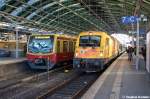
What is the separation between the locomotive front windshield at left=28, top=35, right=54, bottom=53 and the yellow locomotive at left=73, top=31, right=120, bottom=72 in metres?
2.42

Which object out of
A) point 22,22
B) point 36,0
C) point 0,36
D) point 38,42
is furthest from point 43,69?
point 0,36

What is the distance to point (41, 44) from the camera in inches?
1073

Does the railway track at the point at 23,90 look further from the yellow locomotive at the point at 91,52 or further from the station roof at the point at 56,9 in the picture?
the station roof at the point at 56,9

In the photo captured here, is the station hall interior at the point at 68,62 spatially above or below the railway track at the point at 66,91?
above

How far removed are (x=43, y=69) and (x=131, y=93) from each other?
1590 cm

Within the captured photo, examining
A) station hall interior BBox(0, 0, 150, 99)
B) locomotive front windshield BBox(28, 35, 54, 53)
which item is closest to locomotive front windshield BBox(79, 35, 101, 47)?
station hall interior BBox(0, 0, 150, 99)

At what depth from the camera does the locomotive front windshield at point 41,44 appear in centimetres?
2716

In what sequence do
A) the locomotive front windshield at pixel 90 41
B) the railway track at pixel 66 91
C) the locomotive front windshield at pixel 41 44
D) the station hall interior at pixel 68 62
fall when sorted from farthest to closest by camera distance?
1. the locomotive front windshield at pixel 41 44
2. the locomotive front windshield at pixel 90 41
3. the station hall interior at pixel 68 62
4. the railway track at pixel 66 91

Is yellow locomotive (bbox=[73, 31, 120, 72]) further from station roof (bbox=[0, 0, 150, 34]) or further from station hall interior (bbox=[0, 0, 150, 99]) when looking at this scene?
station roof (bbox=[0, 0, 150, 34])

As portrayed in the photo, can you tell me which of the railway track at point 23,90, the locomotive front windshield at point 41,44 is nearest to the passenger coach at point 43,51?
the locomotive front windshield at point 41,44

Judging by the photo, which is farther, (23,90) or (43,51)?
(43,51)

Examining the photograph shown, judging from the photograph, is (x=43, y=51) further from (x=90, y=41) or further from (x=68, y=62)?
(x=68, y=62)

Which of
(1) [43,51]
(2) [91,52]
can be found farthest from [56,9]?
(2) [91,52]

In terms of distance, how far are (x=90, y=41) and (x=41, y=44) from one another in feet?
12.5
